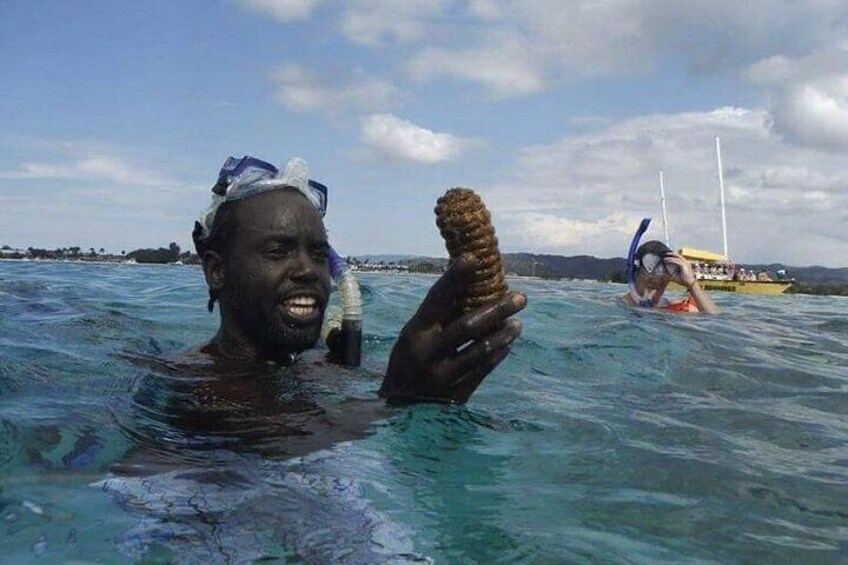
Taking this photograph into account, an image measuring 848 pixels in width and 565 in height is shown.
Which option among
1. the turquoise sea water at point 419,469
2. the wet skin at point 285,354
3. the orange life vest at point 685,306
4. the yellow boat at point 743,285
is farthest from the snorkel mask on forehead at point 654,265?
the yellow boat at point 743,285

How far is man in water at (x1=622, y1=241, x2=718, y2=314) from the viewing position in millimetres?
10250

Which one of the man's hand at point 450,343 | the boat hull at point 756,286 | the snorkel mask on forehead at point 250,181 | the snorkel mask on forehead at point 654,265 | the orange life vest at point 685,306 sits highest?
the snorkel mask on forehead at point 250,181

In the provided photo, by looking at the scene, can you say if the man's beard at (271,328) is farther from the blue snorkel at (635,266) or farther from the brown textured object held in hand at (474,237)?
the blue snorkel at (635,266)

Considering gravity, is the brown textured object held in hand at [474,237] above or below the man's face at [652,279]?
above

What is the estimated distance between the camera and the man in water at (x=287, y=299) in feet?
10.3

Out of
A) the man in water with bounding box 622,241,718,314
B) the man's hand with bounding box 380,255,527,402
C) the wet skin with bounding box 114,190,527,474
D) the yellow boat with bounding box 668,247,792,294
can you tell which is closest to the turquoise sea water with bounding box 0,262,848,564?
the wet skin with bounding box 114,190,527,474

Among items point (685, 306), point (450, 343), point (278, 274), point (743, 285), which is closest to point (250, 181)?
point (278, 274)

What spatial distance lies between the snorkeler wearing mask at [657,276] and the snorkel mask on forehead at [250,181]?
6.86 m

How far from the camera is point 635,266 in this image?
10.7m

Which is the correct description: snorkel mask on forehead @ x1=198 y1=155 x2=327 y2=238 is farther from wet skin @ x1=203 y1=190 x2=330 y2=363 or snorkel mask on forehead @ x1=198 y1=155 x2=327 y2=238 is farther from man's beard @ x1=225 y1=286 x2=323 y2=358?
man's beard @ x1=225 y1=286 x2=323 y2=358

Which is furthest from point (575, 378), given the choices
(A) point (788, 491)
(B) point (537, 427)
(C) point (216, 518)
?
(C) point (216, 518)

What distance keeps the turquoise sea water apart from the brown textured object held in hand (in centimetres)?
68

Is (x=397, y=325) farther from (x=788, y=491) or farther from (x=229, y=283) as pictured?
(x=788, y=491)

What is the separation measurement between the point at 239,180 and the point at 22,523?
7.77ft
